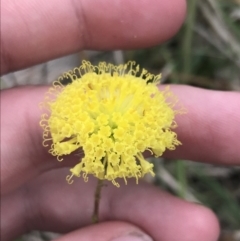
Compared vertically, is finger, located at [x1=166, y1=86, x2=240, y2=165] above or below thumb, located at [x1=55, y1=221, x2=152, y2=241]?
above

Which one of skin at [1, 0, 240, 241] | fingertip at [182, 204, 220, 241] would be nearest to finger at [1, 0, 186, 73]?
skin at [1, 0, 240, 241]

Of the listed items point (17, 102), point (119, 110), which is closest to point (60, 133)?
point (119, 110)

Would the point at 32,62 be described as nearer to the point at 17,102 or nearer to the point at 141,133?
the point at 17,102

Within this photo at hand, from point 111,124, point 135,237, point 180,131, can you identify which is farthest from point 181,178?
point 111,124

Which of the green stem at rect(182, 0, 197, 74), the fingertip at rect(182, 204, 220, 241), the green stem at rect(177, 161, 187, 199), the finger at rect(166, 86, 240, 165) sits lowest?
the fingertip at rect(182, 204, 220, 241)

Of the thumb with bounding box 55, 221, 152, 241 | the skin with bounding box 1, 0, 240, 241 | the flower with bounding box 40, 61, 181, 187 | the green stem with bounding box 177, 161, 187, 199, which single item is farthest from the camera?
the green stem with bounding box 177, 161, 187, 199

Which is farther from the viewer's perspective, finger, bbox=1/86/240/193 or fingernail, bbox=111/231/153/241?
finger, bbox=1/86/240/193

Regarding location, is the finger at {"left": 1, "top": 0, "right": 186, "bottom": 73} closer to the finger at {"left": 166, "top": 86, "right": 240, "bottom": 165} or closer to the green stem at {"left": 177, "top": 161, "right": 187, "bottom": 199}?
the finger at {"left": 166, "top": 86, "right": 240, "bottom": 165}
